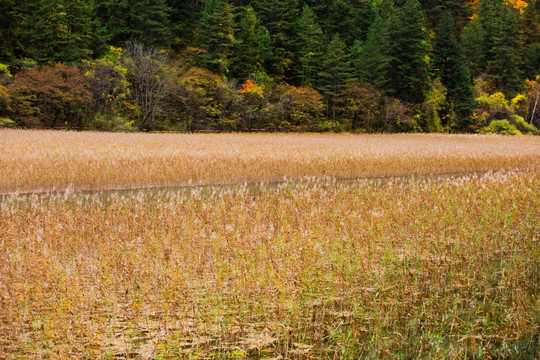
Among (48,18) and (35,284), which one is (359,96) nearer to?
(48,18)

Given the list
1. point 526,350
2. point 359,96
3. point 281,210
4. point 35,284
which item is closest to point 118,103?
point 359,96

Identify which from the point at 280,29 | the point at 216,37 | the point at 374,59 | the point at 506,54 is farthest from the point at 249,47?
the point at 506,54

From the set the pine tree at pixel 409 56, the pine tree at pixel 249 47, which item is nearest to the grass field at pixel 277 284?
the pine tree at pixel 249 47

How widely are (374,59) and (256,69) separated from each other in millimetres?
14057

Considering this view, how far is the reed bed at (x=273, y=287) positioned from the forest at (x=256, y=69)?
3169 centimetres

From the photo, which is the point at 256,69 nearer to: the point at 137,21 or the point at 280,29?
the point at 280,29

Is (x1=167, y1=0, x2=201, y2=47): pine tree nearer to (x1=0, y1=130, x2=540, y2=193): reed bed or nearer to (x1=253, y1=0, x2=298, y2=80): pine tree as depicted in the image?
(x1=253, y1=0, x2=298, y2=80): pine tree

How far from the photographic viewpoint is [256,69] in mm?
48062

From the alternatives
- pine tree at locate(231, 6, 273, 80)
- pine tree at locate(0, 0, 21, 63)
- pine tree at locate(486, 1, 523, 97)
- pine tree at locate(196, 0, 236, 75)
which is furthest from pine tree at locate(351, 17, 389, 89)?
pine tree at locate(0, 0, 21, 63)

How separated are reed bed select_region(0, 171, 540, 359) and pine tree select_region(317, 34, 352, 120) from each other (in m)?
43.5

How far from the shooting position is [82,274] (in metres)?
4.85

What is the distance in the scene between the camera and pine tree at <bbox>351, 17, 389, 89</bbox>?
5075cm

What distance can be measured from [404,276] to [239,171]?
31.8 ft

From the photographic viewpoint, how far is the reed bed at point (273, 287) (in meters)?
3.77
